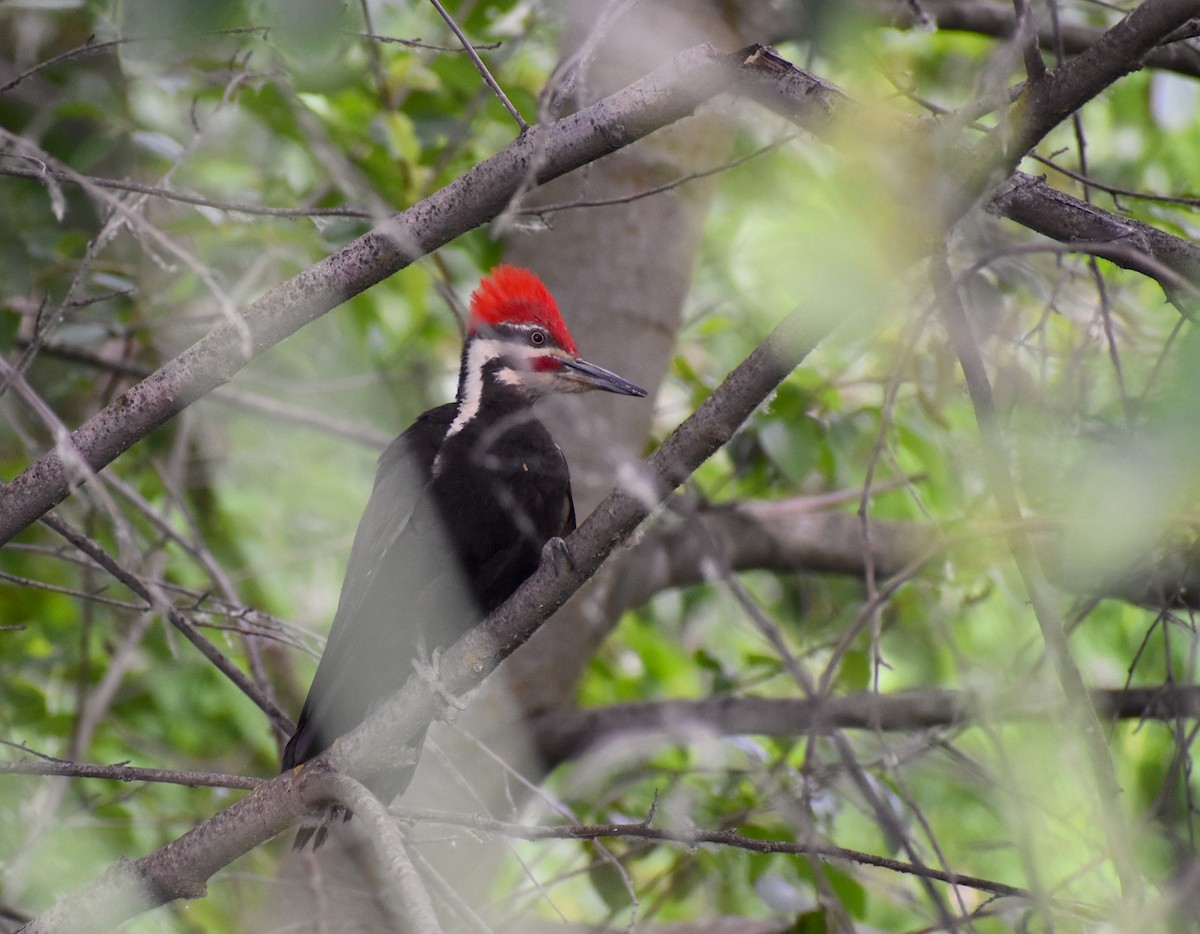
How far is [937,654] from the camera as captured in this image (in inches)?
178

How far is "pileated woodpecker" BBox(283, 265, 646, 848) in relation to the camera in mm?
2877

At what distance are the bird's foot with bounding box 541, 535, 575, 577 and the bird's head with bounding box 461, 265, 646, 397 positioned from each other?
1.16 m

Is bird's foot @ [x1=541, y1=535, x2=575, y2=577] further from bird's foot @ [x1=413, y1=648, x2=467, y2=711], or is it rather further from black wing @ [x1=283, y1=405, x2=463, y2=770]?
black wing @ [x1=283, y1=405, x2=463, y2=770]

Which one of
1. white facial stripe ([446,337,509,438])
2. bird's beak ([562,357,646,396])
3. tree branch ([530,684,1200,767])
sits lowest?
tree branch ([530,684,1200,767])

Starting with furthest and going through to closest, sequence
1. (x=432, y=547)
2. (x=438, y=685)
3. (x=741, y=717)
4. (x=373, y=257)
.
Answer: (x=741, y=717)
(x=432, y=547)
(x=438, y=685)
(x=373, y=257)

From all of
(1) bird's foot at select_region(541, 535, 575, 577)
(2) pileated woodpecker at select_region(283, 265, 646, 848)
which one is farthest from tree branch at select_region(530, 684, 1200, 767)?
(1) bird's foot at select_region(541, 535, 575, 577)

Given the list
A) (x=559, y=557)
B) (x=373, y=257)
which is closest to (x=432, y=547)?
(x=559, y=557)

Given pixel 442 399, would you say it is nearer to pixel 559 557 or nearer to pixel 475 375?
pixel 475 375

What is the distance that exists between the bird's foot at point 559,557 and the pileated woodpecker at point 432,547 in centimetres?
66

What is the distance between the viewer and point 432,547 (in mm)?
2928

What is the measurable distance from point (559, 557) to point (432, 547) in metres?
0.91

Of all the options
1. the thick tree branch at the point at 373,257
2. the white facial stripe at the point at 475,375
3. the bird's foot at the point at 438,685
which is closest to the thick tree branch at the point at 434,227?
the thick tree branch at the point at 373,257

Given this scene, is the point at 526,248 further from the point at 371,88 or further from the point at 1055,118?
the point at 1055,118

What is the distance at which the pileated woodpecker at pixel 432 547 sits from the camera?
288cm
